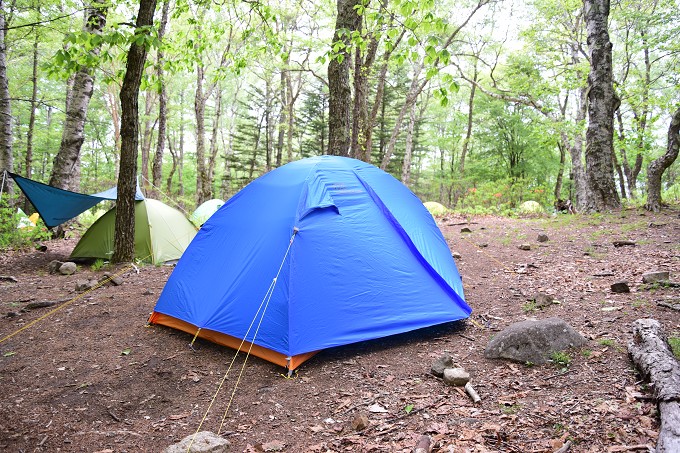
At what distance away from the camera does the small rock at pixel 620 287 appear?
4.10 m

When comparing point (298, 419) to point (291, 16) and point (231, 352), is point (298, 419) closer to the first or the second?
point (231, 352)

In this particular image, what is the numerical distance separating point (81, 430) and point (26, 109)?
2168 cm

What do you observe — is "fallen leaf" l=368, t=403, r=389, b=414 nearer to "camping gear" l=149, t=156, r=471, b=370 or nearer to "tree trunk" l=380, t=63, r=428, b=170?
"camping gear" l=149, t=156, r=471, b=370

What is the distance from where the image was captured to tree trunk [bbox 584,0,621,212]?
25.4 ft

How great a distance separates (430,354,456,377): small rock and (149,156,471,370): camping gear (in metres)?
0.51

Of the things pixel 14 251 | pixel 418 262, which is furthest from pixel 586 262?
pixel 14 251

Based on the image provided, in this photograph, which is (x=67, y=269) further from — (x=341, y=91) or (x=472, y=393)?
(x=472, y=393)

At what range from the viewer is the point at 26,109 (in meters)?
18.4

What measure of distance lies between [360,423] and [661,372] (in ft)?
5.92

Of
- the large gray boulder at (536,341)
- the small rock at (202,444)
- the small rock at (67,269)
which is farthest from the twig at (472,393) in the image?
the small rock at (67,269)

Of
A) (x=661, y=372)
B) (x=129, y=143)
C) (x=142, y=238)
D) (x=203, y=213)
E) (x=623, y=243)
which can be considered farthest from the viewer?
(x=203, y=213)

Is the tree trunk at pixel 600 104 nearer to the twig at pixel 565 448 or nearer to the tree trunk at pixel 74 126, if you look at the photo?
the twig at pixel 565 448

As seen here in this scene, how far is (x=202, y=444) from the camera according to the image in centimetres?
234

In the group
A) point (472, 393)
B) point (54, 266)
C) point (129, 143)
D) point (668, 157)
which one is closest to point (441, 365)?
point (472, 393)
